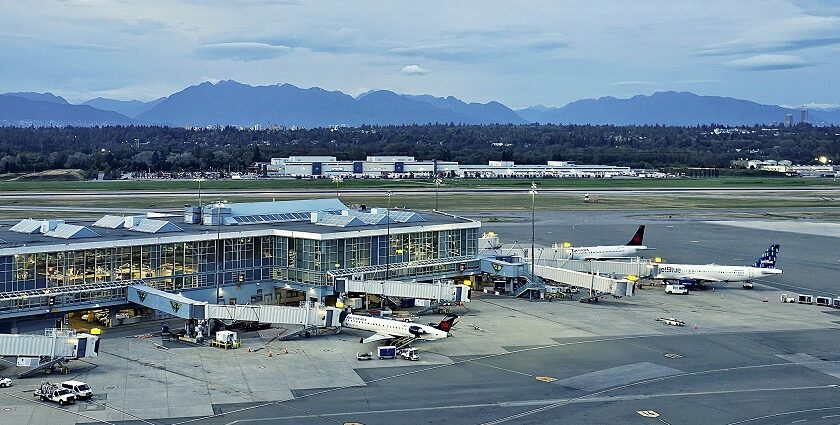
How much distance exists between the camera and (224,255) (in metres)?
83.1

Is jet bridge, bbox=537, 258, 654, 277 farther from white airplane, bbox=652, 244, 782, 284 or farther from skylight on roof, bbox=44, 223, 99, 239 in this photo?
skylight on roof, bbox=44, 223, 99, 239

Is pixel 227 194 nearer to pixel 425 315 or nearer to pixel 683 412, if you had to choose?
pixel 425 315

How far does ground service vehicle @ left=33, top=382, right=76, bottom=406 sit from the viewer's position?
51.2 m

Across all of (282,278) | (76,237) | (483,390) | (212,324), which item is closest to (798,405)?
(483,390)

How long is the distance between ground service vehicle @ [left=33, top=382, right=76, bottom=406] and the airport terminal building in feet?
59.0

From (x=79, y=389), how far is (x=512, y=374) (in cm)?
2542

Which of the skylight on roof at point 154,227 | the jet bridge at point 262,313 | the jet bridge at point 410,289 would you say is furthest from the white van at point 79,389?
the skylight on roof at point 154,227

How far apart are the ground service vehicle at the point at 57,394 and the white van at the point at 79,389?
0.39 m

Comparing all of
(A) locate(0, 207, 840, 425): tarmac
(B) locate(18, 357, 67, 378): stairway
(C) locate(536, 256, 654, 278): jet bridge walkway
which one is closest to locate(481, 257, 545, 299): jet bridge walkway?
(A) locate(0, 207, 840, 425): tarmac

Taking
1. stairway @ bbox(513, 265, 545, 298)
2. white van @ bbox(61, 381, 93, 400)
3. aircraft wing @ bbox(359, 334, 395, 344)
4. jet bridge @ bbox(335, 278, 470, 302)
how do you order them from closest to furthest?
white van @ bbox(61, 381, 93, 400) → aircraft wing @ bbox(359, 334, 395, 344) → jet bridge @ bbox(335, 278, 470, 302) → stairway @ bbox(513, 265, 545, 298)

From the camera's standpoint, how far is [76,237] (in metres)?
77.2

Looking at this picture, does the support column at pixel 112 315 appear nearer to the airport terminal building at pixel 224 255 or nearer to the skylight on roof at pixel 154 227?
the airport terminal building at pixel 224 255

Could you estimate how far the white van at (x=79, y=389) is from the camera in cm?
5206

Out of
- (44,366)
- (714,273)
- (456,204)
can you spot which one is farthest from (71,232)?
(456,204)
